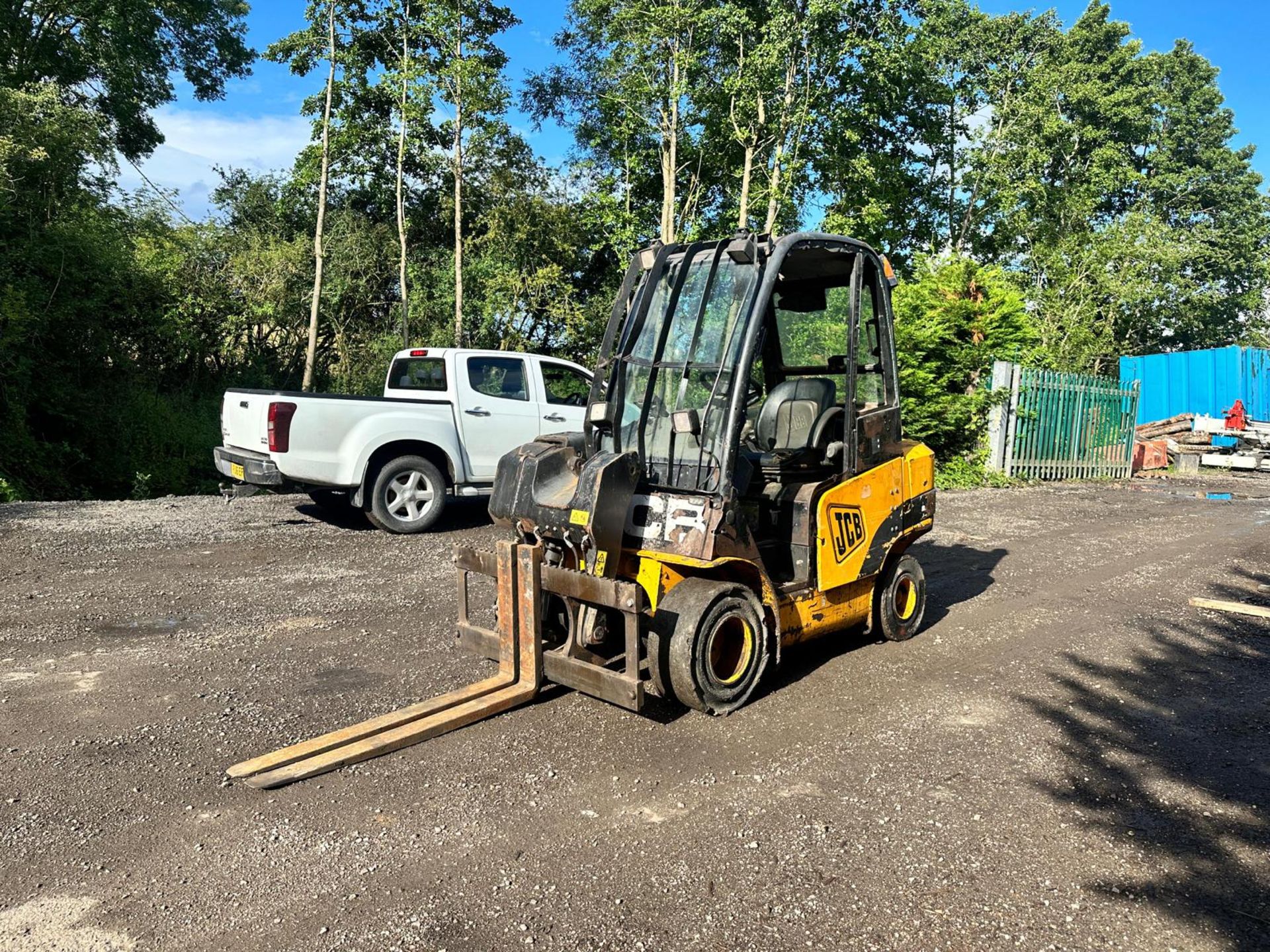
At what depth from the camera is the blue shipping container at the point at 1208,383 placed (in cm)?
2323

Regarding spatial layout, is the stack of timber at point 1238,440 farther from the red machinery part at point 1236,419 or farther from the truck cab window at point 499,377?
the truck cab window at point 499,377

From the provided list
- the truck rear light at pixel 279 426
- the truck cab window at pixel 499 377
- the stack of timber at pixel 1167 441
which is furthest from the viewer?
the stack of timber at pixel 1167 441

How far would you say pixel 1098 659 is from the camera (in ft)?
20.2

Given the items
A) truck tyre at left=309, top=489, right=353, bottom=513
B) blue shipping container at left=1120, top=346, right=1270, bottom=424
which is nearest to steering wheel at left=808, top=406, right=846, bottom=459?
truck tyre at left=309, top=489, right=353, bottom=513

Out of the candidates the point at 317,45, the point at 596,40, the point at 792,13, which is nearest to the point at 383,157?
the point at 317,45

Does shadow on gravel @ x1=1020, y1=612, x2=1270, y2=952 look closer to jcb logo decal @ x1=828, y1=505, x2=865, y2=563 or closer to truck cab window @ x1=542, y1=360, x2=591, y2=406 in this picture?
jcb logo decal @ x1=828, y1=505, x2=865, y2=563

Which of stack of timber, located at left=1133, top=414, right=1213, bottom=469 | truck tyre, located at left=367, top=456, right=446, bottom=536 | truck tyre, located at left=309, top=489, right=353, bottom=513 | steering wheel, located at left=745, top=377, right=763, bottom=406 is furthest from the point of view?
stack of timber, located at left=1133, top=414, right=1213, bottom=469

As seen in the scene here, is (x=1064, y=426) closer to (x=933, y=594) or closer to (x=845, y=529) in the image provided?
(x=933, y=594)

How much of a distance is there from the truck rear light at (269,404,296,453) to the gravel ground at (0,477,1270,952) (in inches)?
90.8

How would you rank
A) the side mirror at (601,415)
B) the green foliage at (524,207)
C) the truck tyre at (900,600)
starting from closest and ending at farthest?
the side mirror at (601,415) < the truck tyre at (900,600) < the green foliage at (524,207)

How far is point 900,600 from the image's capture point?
639cm

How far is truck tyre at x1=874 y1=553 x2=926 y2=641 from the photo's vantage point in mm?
6211

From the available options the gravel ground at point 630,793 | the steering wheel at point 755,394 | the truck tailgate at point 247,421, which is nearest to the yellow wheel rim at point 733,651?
the gravel ground at point 630,793

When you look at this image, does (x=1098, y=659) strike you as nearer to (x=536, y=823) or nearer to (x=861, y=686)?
(x=861, y=686)
